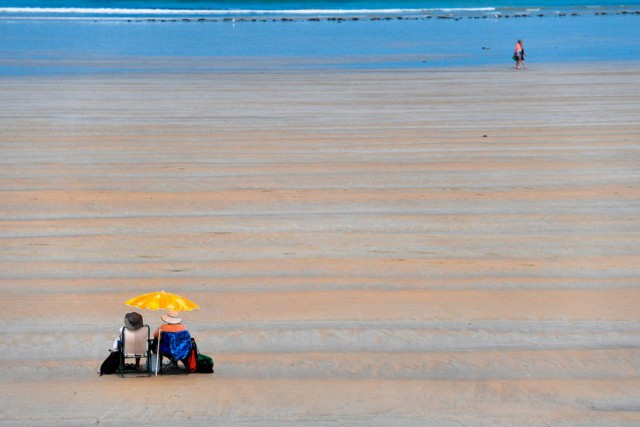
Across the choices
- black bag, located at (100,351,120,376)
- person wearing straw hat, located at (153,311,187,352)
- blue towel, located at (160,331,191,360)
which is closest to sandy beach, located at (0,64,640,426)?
black bag, located at (100,351,120,376)

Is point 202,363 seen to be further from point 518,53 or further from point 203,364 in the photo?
point 518,53

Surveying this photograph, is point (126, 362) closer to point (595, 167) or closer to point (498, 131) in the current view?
point (595, 167)

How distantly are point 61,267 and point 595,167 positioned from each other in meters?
6.30

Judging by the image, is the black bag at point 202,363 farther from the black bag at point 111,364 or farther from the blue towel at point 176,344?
the black bag at point 111,364

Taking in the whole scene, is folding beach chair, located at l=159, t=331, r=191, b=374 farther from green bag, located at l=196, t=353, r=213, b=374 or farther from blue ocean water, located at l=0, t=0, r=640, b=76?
blue ocean water, located at l=0, t=0, r=640, b=76

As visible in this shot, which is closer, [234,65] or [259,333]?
[259,333]

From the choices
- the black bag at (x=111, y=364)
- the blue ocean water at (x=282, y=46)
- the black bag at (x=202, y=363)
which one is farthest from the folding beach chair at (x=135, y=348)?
the blue ocean water at (x=282, y=46)

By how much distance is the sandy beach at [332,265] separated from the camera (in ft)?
17.2

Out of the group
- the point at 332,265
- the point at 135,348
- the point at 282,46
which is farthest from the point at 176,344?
the point at 282,46

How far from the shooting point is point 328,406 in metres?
5.12

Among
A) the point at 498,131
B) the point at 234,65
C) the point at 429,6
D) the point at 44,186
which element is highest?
the point at 429,6

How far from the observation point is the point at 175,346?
17.2 ft

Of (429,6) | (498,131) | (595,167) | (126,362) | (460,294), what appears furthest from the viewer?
(429,6)

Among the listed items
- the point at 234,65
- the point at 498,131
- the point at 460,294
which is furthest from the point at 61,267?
the point at 234,65
